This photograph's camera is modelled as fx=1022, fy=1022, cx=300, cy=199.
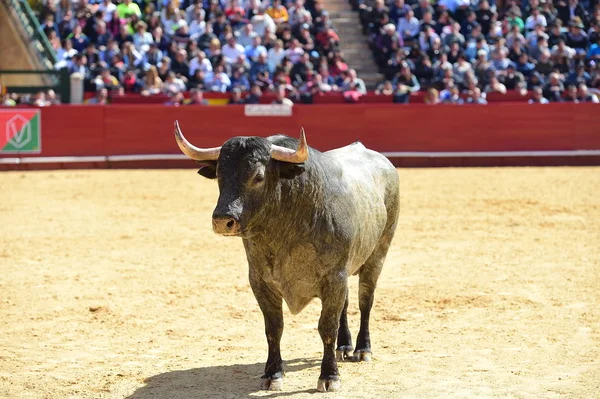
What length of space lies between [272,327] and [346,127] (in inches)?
552

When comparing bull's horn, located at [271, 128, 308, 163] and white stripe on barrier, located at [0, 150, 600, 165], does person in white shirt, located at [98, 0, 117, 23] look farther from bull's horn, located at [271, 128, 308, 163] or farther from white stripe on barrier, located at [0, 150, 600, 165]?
bull's horn, located at [271, 128, 308, 163]

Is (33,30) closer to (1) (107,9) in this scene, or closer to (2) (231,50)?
(1) (107,9)

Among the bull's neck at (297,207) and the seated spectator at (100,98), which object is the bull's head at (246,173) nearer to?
the bull's neck at (297,207)

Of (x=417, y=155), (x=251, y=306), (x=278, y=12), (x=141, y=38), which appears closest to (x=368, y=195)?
(x=251, y=306)

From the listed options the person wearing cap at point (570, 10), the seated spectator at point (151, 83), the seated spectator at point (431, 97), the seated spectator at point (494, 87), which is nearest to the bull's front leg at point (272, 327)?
the seated spectator at point (151, 83)

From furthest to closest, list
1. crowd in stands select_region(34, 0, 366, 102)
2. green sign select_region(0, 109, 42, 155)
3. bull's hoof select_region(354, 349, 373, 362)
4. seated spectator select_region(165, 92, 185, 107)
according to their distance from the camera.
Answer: crowd in stands select_region(34, 0, 366, 102)
seated spectator select_region(165, 92, 185, 107)
green sign select_region(0, 109, 42, 155)
bull's hoof select_region(354, 349, 373, 362)

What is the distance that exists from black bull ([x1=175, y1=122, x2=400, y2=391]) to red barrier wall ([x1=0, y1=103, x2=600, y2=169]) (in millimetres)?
13247

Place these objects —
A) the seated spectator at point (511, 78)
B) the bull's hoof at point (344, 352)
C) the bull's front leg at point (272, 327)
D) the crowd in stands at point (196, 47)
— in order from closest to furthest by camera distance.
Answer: the bull's front leg at point (272, 327) → the bull's hoof at point (344, 352) → the crowd in stands at point (196, 47) → the seated spectator at point (511, 78)

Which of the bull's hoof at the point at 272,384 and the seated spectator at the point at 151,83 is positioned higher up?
the bull's hoof at the point at 272,384

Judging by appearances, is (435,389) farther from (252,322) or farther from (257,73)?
(257,73)

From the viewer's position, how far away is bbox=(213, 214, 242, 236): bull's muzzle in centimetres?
554

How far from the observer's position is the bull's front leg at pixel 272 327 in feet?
20.4

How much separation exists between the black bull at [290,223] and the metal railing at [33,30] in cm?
1554

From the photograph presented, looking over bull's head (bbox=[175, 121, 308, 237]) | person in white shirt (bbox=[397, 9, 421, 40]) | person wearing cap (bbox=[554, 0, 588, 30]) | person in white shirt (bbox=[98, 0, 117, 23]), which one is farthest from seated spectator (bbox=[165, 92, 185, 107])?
bull's head (bbox=[175, 121, 308, 237])
